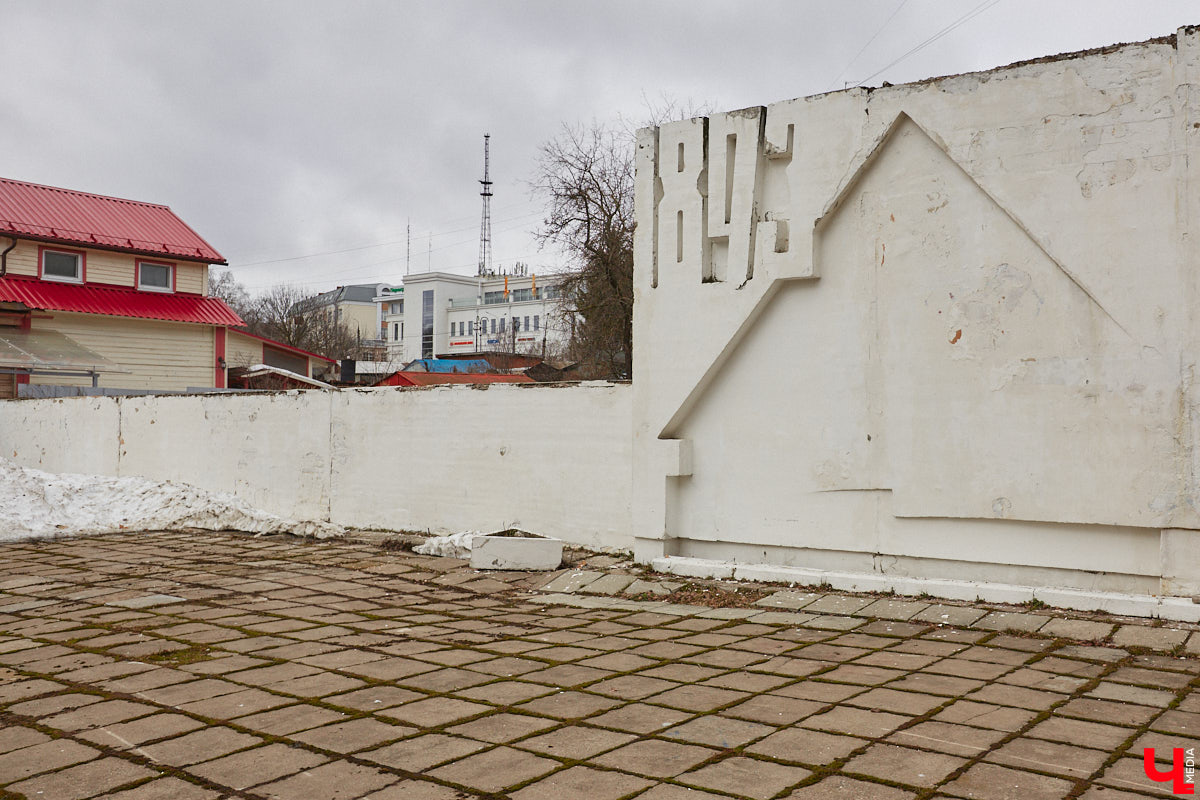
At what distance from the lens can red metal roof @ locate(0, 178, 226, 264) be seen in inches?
920

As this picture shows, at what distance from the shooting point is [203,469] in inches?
541

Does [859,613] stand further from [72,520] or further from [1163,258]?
[72,520]

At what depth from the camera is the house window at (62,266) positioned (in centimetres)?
2340

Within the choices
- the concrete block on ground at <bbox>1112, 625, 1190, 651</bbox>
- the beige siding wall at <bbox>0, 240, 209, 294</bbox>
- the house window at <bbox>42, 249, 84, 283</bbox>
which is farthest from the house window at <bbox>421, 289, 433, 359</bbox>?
the concrete block on ground at <bbox>1112, 625, 1190, 651</bbox>

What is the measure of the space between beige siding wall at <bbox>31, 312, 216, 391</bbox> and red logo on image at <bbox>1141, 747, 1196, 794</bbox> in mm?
24132

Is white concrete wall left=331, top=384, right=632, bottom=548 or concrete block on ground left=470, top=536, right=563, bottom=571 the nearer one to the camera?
concrete block on ground left=470, top=536, right=563, bottom=571

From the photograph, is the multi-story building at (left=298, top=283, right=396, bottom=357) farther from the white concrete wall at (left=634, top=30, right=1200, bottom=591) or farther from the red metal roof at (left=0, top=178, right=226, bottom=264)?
the white concrete wall at (left=634, top=30, right=1200, bottom=591)

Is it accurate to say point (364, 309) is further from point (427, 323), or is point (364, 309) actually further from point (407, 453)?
point (407, 453)

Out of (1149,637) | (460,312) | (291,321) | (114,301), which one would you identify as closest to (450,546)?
(1149,637)

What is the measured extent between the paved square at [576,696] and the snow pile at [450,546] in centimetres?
167

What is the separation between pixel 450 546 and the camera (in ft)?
31.2

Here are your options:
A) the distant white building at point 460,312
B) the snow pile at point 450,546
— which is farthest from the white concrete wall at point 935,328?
the distant white building at point 460,312

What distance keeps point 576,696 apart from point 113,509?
1047 cm

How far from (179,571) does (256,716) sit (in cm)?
514
